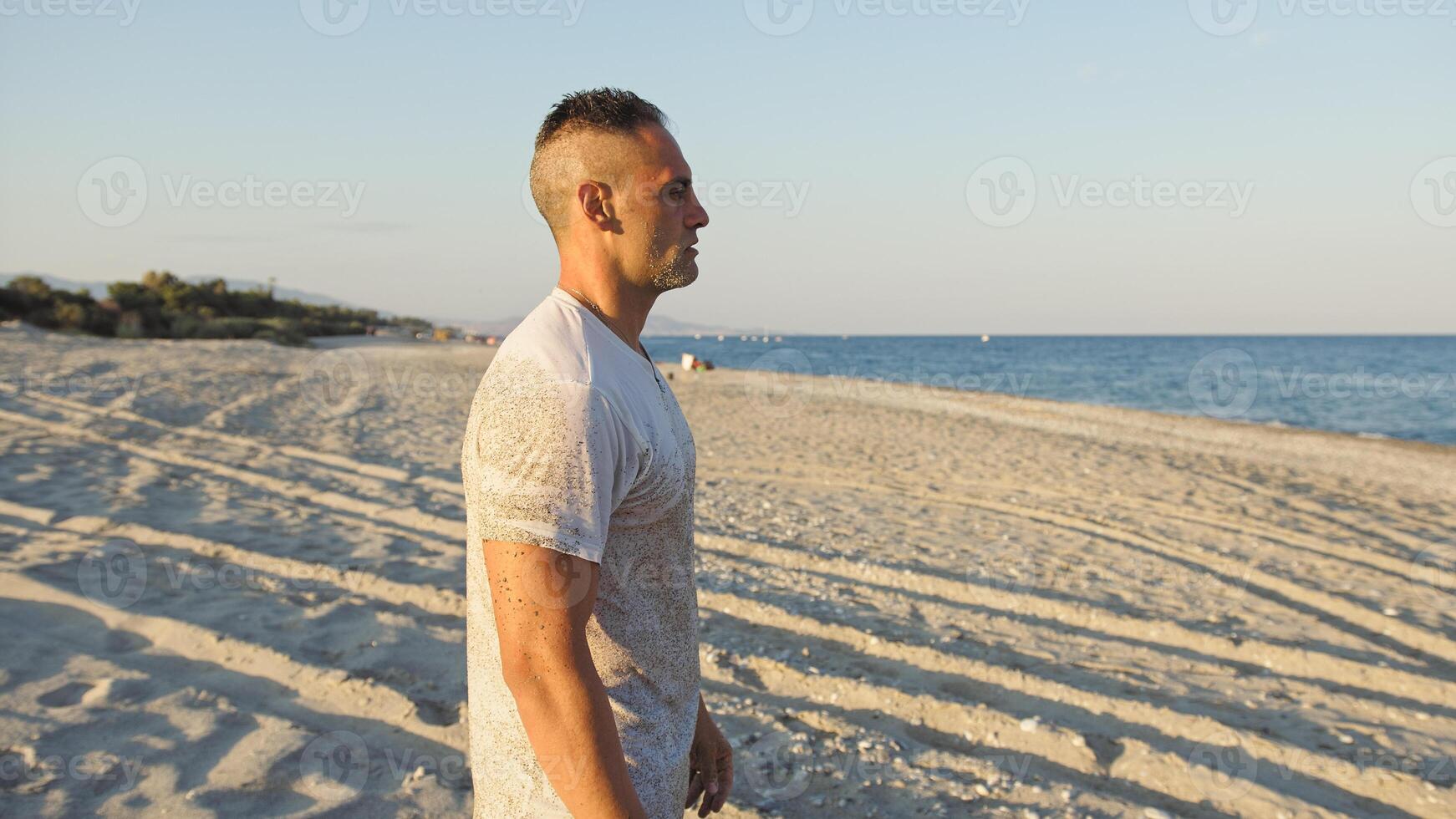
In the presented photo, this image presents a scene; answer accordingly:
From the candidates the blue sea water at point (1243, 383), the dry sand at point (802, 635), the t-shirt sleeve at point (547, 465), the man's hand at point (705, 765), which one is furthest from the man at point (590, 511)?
the blue sea water at point (1243, 383)

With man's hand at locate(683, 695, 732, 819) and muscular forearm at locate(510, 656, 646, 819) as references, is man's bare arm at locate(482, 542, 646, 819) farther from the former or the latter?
man's hand at locate(683, 695, 732, 819)

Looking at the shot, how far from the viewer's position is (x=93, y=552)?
5.09 metres

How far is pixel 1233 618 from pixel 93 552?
24.8ft

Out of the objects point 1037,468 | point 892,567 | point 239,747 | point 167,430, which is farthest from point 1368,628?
point 167,430

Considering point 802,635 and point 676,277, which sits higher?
point 676,277

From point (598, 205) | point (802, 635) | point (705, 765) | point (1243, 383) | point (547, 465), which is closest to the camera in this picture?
point (547, 465)

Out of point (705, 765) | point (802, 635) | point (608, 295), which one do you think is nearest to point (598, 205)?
point (608, 295)

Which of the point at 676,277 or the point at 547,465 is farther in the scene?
the point at 676,277

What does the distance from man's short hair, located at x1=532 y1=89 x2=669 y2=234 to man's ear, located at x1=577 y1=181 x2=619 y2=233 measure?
0.13 ft

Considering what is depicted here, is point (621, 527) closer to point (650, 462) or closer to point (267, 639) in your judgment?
point (650, 462)

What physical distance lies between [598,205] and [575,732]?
87cm

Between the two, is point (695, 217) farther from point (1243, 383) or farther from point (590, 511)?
point (1243, 383)

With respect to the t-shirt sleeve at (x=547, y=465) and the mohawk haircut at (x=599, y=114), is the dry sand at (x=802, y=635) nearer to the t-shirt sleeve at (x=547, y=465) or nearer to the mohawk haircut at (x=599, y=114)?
the t-shirt sleeve at (x=547, y=465)

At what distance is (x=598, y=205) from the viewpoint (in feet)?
4.63
